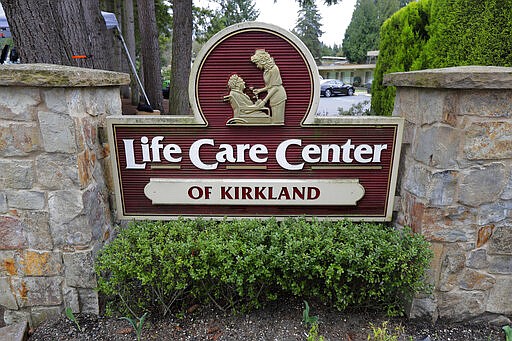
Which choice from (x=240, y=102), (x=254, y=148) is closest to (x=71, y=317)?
(x=254, y=148)

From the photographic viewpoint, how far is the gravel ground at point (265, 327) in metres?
1.89

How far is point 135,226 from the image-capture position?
2158 mm

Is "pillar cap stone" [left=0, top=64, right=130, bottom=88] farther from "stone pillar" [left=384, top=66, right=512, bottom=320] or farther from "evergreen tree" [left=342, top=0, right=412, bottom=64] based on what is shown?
"evergreen tree" [left=342, top=0, right=412, bottom=64]

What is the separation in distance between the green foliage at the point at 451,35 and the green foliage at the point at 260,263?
Answer: 2.48 m

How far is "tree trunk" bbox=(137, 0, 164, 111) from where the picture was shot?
760cm

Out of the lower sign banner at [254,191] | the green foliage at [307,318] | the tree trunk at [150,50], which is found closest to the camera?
the green foliage at [307,318]

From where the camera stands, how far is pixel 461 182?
190 cm

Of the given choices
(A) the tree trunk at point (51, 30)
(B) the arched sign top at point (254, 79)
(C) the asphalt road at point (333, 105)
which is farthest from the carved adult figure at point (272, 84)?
(C) the asphalt road at point (333, 105)

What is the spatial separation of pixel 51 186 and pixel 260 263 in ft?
4.18

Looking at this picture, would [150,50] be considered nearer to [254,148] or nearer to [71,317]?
[254,148]

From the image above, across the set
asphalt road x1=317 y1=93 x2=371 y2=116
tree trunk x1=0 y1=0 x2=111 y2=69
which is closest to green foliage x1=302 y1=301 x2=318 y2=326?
tree trunk x1=0 y1=0 x2=111 y2=69

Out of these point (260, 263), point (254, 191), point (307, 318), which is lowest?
point (307, 318)

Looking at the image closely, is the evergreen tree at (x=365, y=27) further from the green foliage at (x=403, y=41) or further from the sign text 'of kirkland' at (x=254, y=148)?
the sign text 'of kirkland' at (x=254, y=148)

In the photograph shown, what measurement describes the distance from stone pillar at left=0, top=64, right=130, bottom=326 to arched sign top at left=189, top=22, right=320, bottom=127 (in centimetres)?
64
